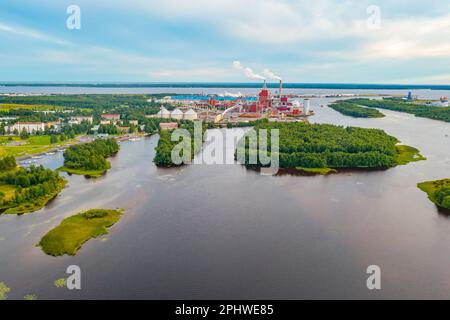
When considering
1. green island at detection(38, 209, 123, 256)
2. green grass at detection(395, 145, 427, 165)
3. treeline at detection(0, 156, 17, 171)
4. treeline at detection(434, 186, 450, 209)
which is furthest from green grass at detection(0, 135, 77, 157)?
treeline at detection(434, 186, 450, 209)

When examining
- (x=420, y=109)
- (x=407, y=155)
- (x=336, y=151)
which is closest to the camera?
(x=336, y=151)

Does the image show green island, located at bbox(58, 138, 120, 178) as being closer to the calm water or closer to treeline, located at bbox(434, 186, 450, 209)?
the calm water

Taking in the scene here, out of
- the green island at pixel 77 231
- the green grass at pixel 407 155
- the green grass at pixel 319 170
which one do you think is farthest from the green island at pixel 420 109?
the green island at pixel 77 231

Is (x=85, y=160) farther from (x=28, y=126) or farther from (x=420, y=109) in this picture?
(x=420, y=109)

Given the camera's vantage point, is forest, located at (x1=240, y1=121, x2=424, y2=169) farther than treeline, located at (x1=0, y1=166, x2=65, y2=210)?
Yes

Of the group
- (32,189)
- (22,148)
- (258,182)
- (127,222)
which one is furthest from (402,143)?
(22,148)

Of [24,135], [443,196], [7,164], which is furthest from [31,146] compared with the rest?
[443,196]
